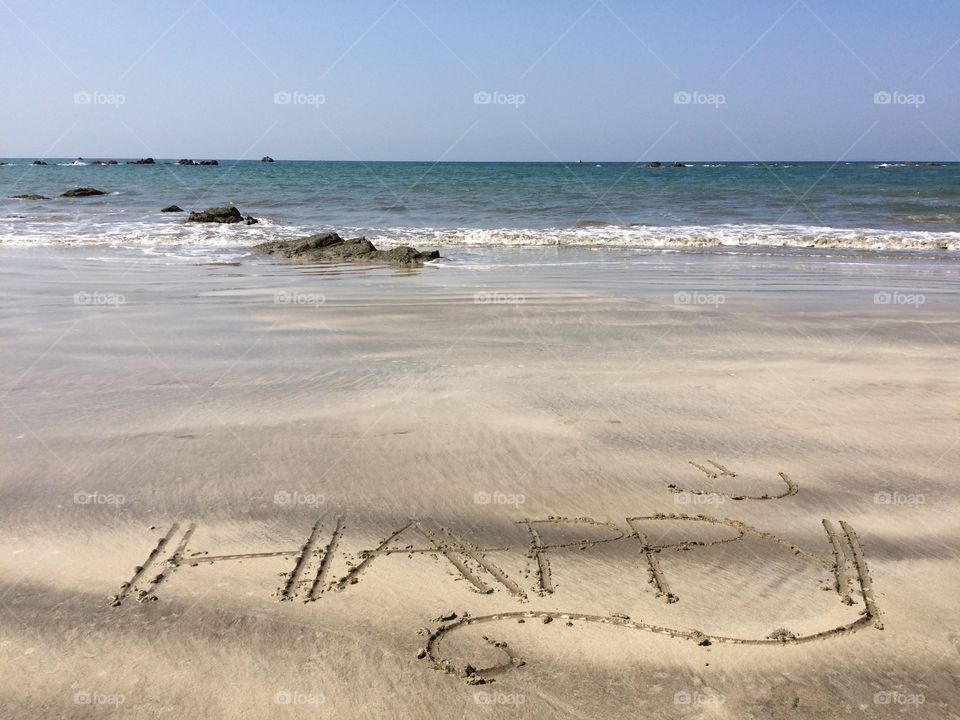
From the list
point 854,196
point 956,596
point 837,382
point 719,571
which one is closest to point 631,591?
point 719,571

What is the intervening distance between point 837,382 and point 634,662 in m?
4.36

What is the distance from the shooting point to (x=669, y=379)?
20.6 ft

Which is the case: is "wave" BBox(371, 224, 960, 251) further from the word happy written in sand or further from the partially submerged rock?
the word happy written in sand
